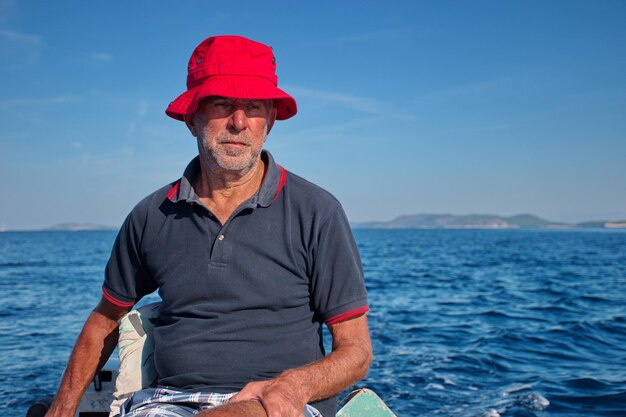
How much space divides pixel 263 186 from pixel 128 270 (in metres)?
0.82

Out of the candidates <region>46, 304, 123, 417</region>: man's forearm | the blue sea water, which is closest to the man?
<region>46, 304, 123, 417</region>: man's forearm

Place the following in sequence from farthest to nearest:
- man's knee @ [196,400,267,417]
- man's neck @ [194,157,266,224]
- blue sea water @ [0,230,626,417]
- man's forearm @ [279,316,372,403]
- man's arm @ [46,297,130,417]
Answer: blue sea water @ [0,230,626,417] < man's arm @ [46,297,130,417] < man's neck @ [194,157,266,224] < man's forearm @ [279,316,372,403] < man's knee @ [196,400,267,417]

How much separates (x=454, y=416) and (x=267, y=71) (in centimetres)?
487

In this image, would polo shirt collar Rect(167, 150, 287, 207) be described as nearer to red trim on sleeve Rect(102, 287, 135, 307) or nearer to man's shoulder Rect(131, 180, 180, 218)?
man's shoulder Rect(131, 180, 180, 218)

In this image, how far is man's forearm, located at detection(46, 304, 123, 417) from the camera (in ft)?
9.65

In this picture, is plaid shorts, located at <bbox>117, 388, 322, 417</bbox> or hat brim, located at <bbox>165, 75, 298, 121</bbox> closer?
plaid shorts, located at <bbox>117, 388, 322, 417</bbox>

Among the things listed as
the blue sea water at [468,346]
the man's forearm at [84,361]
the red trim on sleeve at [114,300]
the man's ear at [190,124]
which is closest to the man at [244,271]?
the man's ear at [190,124]

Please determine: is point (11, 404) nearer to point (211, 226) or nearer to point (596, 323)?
point (211, 226)

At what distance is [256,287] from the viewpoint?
2.52 metres

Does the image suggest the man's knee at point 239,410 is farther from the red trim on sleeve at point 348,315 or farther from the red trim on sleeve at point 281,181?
the red trim on sleeve at point 281,181

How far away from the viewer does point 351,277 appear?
2520 millimetres

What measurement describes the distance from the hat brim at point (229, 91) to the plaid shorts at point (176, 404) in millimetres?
1225

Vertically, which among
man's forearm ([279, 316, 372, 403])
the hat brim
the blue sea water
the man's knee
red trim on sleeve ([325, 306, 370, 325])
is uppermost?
the hat brim

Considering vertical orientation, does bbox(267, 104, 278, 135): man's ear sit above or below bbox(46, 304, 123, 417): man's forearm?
above
